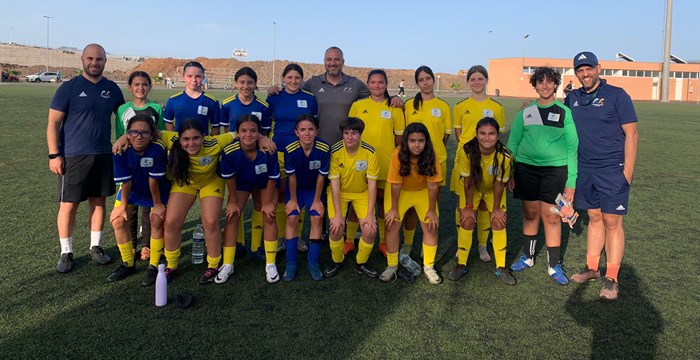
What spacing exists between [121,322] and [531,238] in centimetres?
376

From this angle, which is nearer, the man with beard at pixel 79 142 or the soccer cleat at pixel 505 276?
the soccer cleat at pixel 505 276

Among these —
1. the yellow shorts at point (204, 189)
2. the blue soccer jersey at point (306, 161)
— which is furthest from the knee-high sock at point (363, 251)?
the yellow shorts at point (204, 189)

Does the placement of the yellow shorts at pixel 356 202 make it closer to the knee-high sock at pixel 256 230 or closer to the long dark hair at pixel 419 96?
the knee-high sock at pixel 256 230

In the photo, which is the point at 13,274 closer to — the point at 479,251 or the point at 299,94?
the point at 299,94

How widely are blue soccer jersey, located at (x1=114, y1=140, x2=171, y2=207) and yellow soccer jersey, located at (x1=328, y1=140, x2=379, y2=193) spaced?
1.52 meters

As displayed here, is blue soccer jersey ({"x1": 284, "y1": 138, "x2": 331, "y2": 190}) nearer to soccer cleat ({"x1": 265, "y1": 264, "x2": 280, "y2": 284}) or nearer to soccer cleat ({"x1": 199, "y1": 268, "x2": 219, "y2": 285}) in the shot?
soccer cleat ({"x1": 265, "y1": 264, "x2": 280, "y2": 284})

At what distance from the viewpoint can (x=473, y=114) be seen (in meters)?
4.91

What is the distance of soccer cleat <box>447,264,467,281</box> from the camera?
4285 millimetres

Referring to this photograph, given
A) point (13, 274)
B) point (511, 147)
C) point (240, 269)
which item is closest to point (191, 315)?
point (240, 269)

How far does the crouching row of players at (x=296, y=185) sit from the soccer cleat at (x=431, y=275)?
1 centimetres

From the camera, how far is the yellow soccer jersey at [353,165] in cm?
433

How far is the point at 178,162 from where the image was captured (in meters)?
4.00

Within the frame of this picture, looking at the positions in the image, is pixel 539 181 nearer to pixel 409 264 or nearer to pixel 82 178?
pixel 409 264

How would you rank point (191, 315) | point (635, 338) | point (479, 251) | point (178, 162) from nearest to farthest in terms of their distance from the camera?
point (635, 338) → point (191, 315) → point (178, 162) → point (479, 251)
